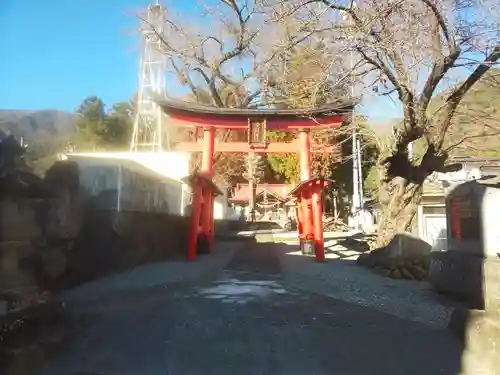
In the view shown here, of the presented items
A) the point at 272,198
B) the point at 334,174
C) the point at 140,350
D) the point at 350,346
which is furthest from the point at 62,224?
the point at 272,198

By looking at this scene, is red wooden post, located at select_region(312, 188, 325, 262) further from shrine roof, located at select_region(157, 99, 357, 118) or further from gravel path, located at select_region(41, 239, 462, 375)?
gravel path, located at select_region(41, 239, 462, 375)

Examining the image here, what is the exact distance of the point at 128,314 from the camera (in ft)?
19.9

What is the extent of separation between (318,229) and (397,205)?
297 cm

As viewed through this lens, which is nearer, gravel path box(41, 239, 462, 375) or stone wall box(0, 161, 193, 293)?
gravel path box(41, 239, 462, 375)

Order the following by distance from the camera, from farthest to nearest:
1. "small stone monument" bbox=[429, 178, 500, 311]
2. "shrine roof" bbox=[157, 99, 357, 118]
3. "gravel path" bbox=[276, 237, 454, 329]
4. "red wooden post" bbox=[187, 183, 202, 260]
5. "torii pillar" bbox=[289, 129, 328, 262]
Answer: "shrine roof" bbox=[157, 99, 357, 118]
"torii pillar" bbox=[289, 129, 328, 262]
"red wooden post" bbox=[187, 183, 202, 260]
"gravel path" bbox=[276, 237, 454, 329]
"small stone monument" bbox=[429, 178, 500, 311]

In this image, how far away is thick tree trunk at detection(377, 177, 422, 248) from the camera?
1183 cm

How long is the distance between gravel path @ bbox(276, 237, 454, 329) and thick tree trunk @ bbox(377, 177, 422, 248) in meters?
1.29

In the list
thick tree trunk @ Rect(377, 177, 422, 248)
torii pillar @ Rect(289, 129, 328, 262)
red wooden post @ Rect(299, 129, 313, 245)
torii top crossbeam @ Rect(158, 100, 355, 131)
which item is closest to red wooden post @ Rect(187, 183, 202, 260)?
torii top crossbeam @ Rect(158, 100, 355, 131)

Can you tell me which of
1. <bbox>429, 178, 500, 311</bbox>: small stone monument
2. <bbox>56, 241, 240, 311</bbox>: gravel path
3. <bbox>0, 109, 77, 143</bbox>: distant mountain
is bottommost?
<bbox>56, 241, 240, 311</bbox>: gravel path

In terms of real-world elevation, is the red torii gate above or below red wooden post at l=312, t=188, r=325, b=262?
above

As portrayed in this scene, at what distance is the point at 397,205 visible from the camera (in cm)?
1206

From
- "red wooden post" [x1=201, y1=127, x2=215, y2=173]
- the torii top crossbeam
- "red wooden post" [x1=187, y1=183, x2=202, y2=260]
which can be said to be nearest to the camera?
"red wooden post" [x1=187, y1=183, x2=202, y2=260]

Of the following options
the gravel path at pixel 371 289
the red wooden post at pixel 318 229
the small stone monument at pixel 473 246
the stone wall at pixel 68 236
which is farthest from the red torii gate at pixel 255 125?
the small stone monument at pixel 473 246

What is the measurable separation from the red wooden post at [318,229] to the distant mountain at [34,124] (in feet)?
31.3
